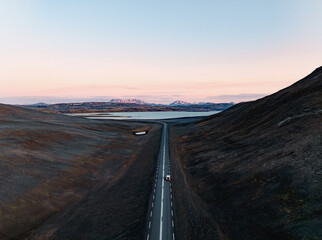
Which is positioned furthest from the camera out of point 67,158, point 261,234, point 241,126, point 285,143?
point 241,126

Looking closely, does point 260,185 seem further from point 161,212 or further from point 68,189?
point 68,189

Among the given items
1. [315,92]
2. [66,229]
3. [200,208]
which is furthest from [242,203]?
[315,92]

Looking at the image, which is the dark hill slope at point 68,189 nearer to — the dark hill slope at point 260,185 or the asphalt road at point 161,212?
the asphalt road at point 161,212

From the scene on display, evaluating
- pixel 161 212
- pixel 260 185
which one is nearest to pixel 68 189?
pixel 161 212

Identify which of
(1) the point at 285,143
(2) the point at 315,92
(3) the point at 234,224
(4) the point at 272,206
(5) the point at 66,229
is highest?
(2) the point at 315,92

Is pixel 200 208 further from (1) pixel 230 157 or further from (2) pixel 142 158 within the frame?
(2) pixel 142 158

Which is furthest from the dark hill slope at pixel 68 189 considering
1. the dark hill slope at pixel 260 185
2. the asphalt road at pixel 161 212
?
the dark hill slope at pixel 260 185

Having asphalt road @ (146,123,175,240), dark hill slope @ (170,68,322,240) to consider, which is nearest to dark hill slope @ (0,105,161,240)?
asphalt road @ (146,123,175,240)
